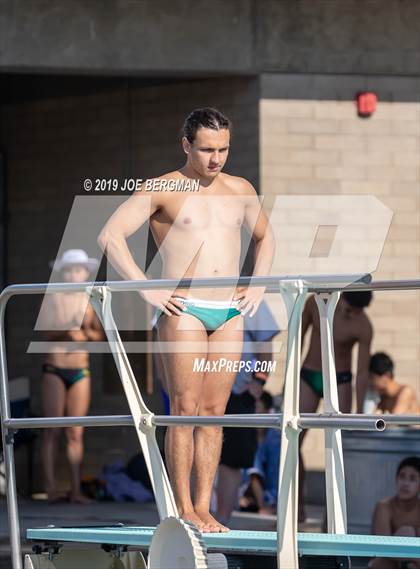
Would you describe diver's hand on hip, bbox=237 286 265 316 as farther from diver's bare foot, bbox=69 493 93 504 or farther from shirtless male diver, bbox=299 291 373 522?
diver's bare foot, bbox=69 493 93 504

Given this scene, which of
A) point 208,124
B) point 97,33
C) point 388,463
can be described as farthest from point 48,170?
point 208,124

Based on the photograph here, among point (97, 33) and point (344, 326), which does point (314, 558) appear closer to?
point (344, 326)

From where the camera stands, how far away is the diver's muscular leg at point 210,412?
6.15 meters

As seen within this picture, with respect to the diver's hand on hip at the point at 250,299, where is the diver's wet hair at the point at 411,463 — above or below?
above

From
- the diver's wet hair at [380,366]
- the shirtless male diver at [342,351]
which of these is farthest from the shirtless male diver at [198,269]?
the diver's wet hair at [380,366]

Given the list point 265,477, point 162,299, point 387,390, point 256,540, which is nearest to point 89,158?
point 265,477

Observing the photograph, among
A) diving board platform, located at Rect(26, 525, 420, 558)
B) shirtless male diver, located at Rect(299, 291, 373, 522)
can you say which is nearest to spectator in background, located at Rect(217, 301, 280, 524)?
shirtless male diver, located at Rect(299, 291, 373, 522)

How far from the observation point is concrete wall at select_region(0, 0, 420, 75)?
477 inches

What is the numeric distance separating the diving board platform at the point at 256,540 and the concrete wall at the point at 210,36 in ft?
21.4

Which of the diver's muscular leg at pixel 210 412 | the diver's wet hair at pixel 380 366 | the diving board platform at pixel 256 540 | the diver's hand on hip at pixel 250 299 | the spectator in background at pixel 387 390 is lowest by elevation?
the diving board platform at pixel 256 540

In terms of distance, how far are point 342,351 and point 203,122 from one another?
4.90 meters

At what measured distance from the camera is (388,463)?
10195 millimetres

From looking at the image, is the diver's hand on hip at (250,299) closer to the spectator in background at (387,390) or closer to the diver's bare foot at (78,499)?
the spectator in background at (387,390)

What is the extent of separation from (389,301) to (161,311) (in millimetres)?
6891
